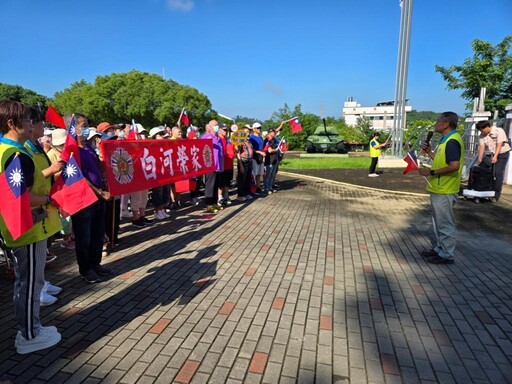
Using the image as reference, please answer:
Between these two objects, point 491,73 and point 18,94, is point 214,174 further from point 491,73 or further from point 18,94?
point 18,94

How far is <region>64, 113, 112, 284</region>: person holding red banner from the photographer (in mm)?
4055

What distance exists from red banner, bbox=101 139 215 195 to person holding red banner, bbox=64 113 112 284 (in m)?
0.82

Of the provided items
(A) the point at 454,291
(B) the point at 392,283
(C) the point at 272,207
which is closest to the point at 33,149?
(B) the point at 392,283

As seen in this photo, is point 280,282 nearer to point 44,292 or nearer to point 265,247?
point 265,247

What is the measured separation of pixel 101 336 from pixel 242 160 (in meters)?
6.66

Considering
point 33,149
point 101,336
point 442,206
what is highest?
point 33,149

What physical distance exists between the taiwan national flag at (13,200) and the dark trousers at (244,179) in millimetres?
7122

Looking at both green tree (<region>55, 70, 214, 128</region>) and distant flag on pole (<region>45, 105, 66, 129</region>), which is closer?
distant flag on pole (<region>45, 105, 66, 129</region>)

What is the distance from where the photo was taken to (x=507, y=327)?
3381 millimetres

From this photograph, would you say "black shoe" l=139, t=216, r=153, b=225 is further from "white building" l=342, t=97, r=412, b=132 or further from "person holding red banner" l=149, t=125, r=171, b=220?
"white building" l=342, t=97, r=412, b=132

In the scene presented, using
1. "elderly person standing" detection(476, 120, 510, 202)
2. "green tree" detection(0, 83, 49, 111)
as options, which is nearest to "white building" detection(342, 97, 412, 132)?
"green tree" detection(0, 83, 49, 111)

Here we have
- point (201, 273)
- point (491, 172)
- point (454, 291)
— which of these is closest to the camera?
point (454, 291)

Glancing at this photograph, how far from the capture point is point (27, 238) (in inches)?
106

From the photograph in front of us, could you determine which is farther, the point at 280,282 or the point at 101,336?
the point at 280,282
